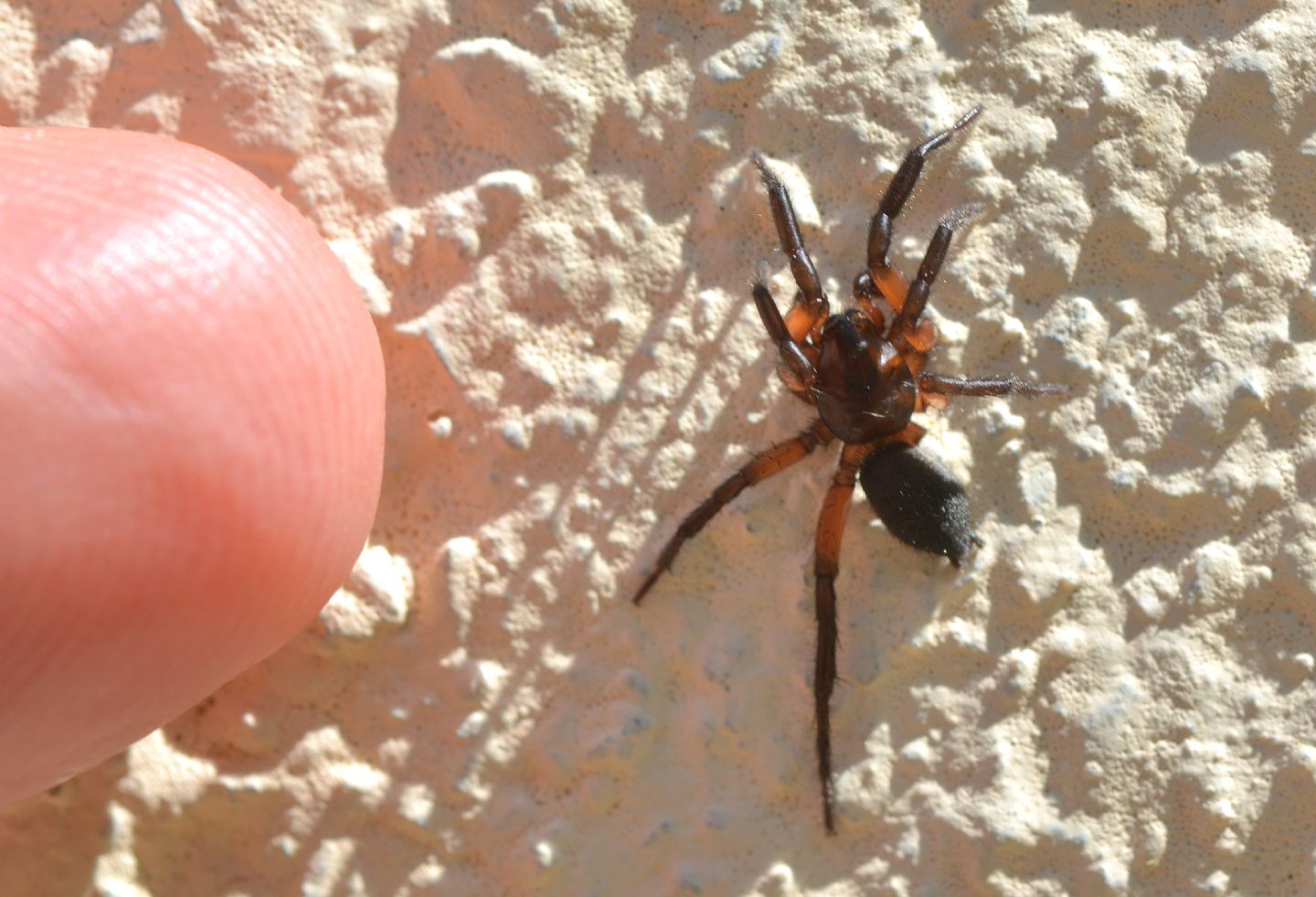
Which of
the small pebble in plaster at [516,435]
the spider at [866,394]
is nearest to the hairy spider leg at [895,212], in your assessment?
the spider at [866,394]

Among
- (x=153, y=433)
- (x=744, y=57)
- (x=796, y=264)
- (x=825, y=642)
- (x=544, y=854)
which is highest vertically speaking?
(x=744, y=57)

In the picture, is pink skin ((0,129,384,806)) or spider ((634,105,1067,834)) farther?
spider ((634,105,1067,834))

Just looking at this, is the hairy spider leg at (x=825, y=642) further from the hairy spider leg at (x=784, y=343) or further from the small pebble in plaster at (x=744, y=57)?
the small pebble in plaster at (x=744, y=57)

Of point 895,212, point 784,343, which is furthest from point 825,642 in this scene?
point 895,212

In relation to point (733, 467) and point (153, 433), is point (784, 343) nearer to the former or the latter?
point (733, 467)

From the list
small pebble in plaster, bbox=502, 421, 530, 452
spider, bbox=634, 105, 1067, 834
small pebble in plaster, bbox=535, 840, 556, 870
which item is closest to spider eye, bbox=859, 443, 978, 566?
spider, bbox=634, 105, 1067, 834

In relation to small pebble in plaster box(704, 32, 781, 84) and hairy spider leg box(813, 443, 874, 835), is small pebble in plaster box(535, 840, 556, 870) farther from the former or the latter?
small pebble in plaster box(704, 32, 781, 84)
